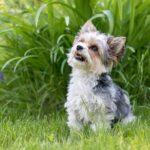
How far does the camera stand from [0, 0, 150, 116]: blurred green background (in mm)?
7090

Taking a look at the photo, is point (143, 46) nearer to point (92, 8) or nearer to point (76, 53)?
point (92, 8)

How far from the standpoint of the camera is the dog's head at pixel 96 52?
5805 millimetres

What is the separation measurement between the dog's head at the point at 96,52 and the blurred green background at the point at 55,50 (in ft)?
3.29

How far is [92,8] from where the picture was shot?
7.20 meters

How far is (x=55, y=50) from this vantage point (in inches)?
273

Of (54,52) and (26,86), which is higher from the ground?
(54,52)

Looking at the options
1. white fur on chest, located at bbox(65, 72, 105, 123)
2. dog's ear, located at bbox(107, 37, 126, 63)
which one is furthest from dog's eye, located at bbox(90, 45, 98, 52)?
white fur on chest, located at bbox(65, 72, 105, 123)

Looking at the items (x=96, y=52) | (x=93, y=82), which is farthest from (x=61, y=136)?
(x=96, y=52)

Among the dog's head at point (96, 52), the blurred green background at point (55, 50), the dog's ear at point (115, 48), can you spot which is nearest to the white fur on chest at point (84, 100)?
the dog's head at point (96, 52)

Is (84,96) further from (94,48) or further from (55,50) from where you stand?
(55,50)

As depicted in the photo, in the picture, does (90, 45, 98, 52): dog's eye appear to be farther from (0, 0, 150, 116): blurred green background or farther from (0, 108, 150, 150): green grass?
(0, 0, 150, 116): blurred green background

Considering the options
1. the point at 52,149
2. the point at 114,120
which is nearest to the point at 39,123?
the point at 114,120

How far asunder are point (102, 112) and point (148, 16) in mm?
2006

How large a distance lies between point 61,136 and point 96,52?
3.53ft
